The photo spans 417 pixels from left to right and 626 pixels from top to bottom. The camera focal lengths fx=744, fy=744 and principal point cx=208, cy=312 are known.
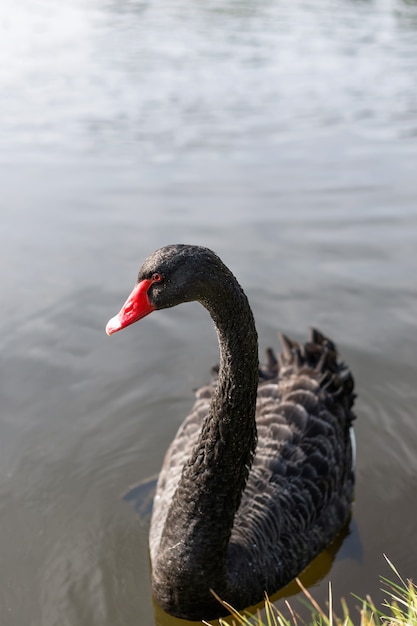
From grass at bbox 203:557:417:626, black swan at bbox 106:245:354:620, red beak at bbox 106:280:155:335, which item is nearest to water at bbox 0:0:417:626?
black swan at bbox 106:245:354:620

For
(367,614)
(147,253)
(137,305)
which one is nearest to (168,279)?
(137,305)

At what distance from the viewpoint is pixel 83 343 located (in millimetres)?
6059

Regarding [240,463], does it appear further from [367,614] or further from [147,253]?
[147,253]

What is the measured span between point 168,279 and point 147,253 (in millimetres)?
4332

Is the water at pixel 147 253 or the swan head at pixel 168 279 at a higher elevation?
the swan head at pixel 168 279

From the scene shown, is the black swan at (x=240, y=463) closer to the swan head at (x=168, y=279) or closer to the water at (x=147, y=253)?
the swan head at (x=168, y=279)

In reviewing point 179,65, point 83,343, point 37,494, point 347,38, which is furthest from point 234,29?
point 37,494

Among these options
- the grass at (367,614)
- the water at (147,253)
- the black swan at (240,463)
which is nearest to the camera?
the grass at (367,614)

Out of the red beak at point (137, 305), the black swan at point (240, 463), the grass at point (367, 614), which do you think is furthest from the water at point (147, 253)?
the red beak at point (137, 305)

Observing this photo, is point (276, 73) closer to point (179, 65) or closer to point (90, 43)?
point (179, 65)

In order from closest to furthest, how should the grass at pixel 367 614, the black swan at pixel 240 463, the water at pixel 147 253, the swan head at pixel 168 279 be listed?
the grass at pixel 367 614 → the swan head at pixel 168 279 → the black swan at pixel 240 463 → the water at pixel 147 253

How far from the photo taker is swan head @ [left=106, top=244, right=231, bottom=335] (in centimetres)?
290

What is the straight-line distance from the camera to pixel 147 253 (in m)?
7.20

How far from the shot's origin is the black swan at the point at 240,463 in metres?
3.02
